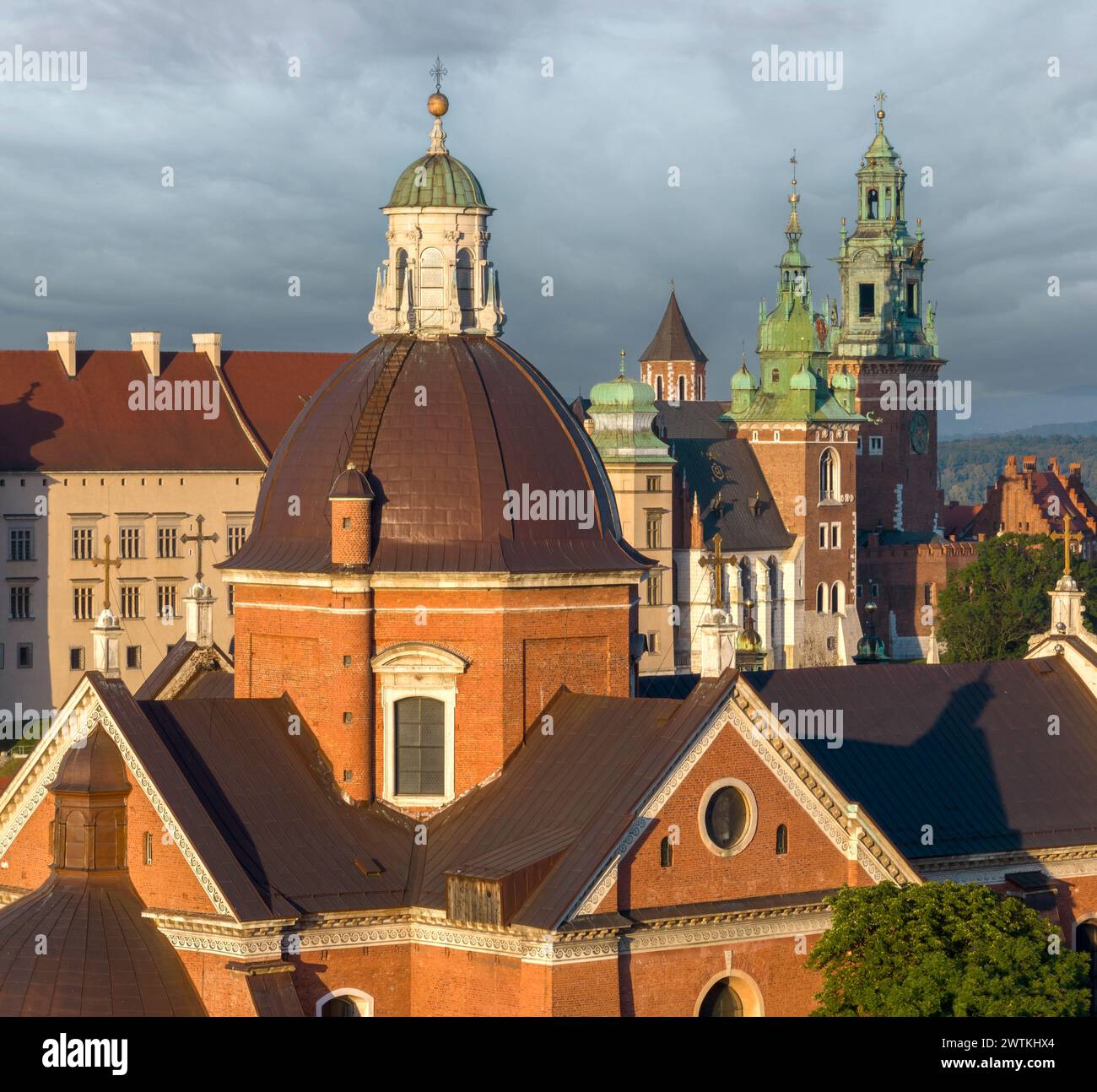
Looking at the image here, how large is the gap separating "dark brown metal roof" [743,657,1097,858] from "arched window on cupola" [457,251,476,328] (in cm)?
966

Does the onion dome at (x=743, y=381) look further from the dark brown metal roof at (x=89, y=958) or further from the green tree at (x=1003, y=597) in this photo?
the dark brown metal roof at (x=89, y=958)

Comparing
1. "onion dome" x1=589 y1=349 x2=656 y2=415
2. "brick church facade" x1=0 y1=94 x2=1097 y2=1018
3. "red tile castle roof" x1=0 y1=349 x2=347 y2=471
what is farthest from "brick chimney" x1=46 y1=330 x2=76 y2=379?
"brick church facade" x1=0 y1=94 x2=1097 y2=1018

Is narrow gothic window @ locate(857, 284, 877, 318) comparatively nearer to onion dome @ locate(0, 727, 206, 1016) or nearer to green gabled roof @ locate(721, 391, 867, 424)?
green gabled roof @ locate(721, 391, 867, 424)

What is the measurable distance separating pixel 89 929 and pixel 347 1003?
177 inches

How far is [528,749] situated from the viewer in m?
50.5

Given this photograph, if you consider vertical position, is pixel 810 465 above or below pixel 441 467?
above

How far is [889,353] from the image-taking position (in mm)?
181500

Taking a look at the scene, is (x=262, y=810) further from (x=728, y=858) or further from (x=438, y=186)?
(x=438, y=186)

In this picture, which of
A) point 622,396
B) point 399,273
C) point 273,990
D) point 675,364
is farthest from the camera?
point 675,364

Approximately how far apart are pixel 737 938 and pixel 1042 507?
5651 inches

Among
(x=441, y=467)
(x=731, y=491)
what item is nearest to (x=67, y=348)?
(x=731, y=491)

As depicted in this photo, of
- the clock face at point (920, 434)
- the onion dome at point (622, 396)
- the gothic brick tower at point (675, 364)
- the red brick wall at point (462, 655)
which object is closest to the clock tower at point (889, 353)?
the clock face at point (920, 434)

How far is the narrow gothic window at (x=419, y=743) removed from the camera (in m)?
50.8
